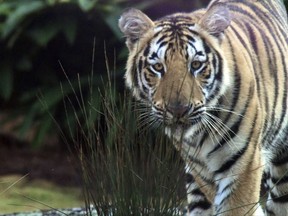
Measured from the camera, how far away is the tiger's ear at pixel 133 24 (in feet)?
16.4

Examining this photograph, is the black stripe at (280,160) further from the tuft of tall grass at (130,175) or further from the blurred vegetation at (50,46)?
the blurred vegetation at (50,46)

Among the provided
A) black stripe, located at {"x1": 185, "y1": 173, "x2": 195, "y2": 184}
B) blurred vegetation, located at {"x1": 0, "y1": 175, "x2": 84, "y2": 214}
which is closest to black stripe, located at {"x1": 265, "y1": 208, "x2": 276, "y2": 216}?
black stripe, located at {"x1": 185, "y1": 173, "x2": 195, "y2": 184}

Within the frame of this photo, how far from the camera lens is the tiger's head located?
15.4 feet

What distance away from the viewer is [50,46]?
9719 millimetres

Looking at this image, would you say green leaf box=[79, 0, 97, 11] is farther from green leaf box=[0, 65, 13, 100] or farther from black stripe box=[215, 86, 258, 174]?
black stripe box=[215, 86, 258, 174]

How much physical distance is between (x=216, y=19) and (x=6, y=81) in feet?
15.2

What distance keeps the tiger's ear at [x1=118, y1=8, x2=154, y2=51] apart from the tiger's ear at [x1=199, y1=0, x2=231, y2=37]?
269 mm

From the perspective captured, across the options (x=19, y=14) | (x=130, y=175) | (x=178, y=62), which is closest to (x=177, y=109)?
(x=178, y=62)

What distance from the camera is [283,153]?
5.80 m

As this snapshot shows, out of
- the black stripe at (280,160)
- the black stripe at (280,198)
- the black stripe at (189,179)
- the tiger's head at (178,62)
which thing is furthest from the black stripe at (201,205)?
the tiger's head at (178,62)

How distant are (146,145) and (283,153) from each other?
4.89ft

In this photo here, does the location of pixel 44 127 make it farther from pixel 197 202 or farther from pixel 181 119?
pixel 181 119

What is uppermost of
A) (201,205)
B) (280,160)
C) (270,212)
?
(280,160)

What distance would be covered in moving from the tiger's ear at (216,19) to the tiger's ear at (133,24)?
27cm
